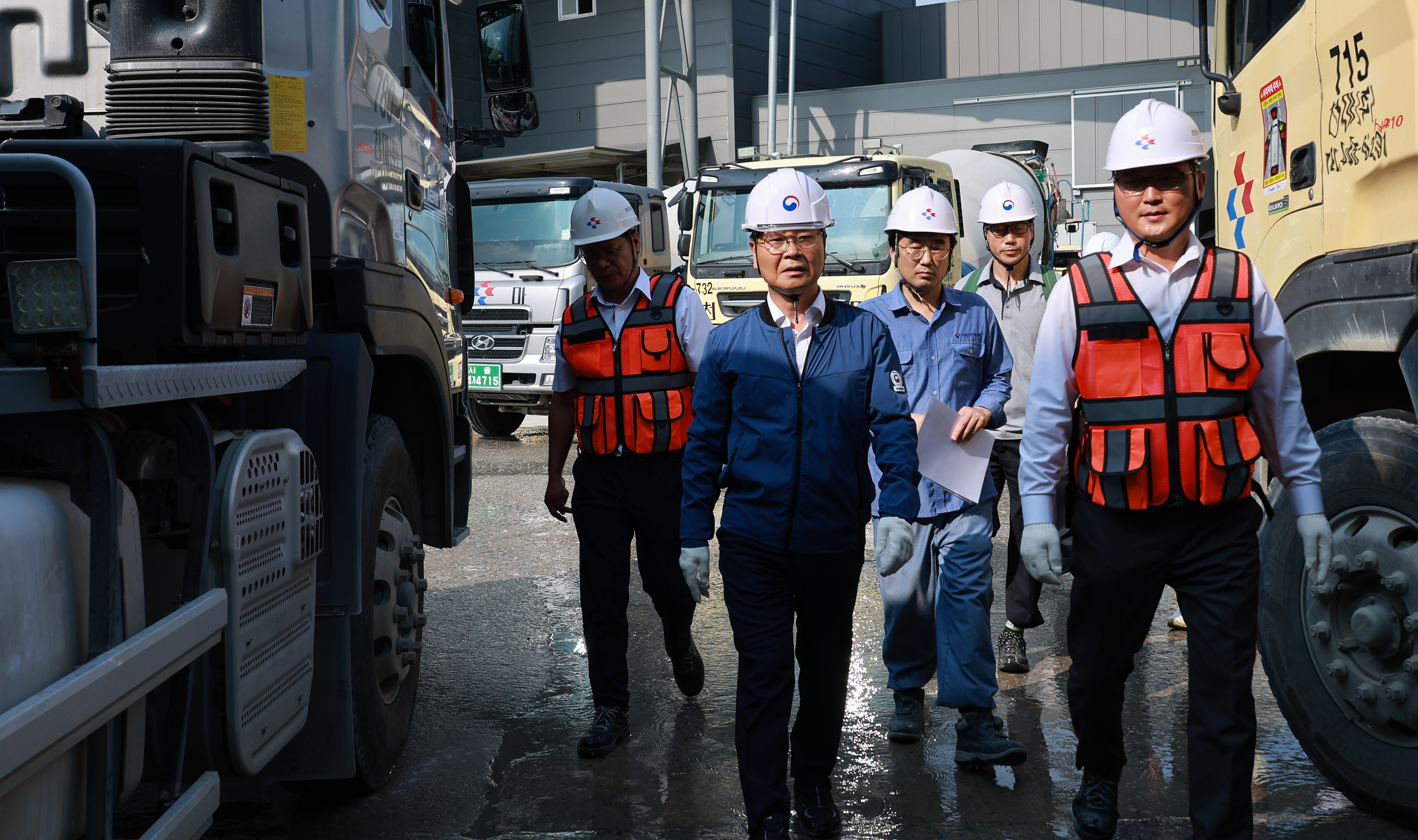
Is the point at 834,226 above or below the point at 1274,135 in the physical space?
above

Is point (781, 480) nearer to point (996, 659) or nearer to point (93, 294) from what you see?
point (93, 294)

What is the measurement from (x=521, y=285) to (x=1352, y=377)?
9.33 meters

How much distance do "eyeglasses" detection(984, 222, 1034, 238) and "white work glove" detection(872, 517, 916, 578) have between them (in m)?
2.19

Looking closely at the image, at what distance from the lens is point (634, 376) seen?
4262 mm

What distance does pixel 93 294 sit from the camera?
6.80 feet

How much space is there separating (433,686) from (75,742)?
2.97 m

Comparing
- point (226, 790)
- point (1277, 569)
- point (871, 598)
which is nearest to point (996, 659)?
point (871, 598)

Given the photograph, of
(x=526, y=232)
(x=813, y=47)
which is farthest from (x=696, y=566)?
(x=813, y=47)

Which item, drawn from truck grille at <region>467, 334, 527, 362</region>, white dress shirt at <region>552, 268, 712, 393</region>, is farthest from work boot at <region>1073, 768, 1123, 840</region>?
truck grille at <region>467, 334, 527, 362</region>

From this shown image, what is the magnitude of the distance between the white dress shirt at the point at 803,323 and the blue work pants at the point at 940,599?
1068 millimetres

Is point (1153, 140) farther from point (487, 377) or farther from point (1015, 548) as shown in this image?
point (487, 377)

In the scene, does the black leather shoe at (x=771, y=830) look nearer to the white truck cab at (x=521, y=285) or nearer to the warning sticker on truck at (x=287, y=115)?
the warning sticker on truck at (x=287, y=115)

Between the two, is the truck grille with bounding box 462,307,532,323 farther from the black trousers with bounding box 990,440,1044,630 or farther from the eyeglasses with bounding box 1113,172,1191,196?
the eyeglasses with bounding box 1113,172,1191,196

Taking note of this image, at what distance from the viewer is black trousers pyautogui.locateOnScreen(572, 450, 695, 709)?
4.22 meters
